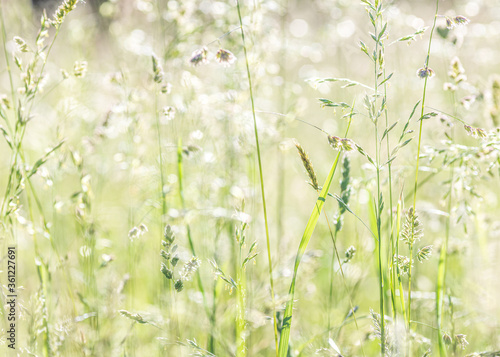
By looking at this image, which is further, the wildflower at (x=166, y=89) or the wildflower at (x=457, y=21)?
the wildflower at (x=166, y=89)

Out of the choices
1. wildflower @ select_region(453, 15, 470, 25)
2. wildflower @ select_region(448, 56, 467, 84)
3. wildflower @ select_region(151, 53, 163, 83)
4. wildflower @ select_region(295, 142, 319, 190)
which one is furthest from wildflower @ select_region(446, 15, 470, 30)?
wildflower @ select_region(151, 53, 163, 83)

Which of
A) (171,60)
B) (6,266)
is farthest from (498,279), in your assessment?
(6,266)

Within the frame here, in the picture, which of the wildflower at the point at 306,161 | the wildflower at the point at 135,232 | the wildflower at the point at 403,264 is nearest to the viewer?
the wildflower at the point at 306,161

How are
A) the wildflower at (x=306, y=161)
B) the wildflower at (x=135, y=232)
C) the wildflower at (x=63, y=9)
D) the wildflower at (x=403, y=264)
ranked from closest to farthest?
1. the wildflower at (x=306, y=161)
2. the wildflower at (x=403, y=264)
3. the wildflower at (x=63, y=9)
4. the wildflower at (x=135, y=232)

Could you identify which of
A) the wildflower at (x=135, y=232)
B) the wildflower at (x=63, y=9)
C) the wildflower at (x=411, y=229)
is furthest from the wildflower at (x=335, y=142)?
the wildflower at (x=63, y=9)

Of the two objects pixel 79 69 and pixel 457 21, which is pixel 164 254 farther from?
pixel 457 21

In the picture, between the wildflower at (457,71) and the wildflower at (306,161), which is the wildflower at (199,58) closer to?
the wildflower at (306,161)

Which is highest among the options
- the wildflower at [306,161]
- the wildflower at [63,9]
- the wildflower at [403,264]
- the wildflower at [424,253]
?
the wildflower at [63,9]

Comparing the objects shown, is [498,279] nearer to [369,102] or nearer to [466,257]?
[466,257]

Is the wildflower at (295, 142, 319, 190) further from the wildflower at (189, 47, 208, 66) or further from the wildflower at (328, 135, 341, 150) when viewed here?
the wildflower at (189, 47, 208, 66)

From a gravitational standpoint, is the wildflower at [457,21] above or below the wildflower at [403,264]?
above

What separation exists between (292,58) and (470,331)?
5.61 ft

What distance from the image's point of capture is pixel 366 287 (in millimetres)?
2461

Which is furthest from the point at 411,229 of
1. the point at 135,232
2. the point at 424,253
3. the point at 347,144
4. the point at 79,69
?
the point at 79,69
